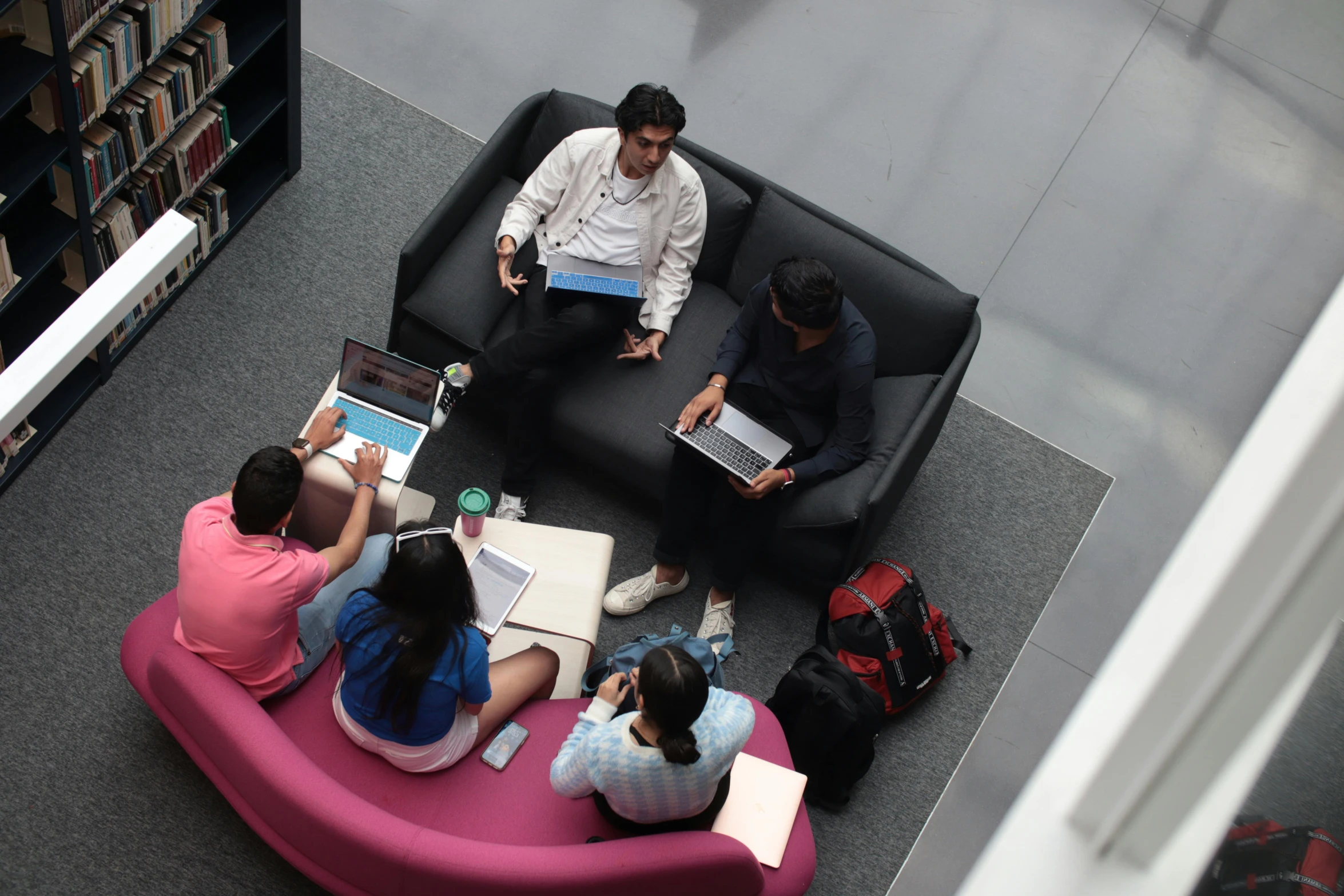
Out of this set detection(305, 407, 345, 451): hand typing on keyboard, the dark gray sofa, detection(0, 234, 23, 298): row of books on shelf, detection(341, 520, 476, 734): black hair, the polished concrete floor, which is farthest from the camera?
the polished concrete floor

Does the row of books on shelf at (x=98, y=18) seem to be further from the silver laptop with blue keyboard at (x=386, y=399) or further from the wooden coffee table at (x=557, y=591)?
the wooden coffee table at (x=557, y=591)

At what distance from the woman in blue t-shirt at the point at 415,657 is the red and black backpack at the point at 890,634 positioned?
118cm

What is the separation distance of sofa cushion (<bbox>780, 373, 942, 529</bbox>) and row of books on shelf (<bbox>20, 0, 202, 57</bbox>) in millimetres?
2255

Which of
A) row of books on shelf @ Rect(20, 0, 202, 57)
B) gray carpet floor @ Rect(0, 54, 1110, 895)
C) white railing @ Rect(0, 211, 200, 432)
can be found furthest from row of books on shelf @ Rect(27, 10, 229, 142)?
white railing @ Rect(0, 211, 200, 432)

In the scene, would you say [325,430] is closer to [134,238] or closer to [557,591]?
[557,591]

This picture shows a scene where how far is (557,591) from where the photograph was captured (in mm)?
2814

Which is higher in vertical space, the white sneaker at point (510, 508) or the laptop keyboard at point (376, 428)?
the laptop keyboard at point (376, 428)

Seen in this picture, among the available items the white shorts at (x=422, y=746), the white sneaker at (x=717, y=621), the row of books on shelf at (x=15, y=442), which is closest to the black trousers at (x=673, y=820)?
the white shorts at (x=422, y=746)

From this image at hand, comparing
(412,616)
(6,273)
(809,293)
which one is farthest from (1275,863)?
(6,273)

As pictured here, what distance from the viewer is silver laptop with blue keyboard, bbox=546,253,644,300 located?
3195mm

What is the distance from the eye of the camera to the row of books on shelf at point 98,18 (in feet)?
8.41

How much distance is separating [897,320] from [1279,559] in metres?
2.89

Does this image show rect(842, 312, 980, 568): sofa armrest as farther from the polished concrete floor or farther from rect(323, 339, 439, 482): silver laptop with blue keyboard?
rect(323, 339, 439, 482): silver laptop with blue keyboard

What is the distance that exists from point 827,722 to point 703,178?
5.64 feet
